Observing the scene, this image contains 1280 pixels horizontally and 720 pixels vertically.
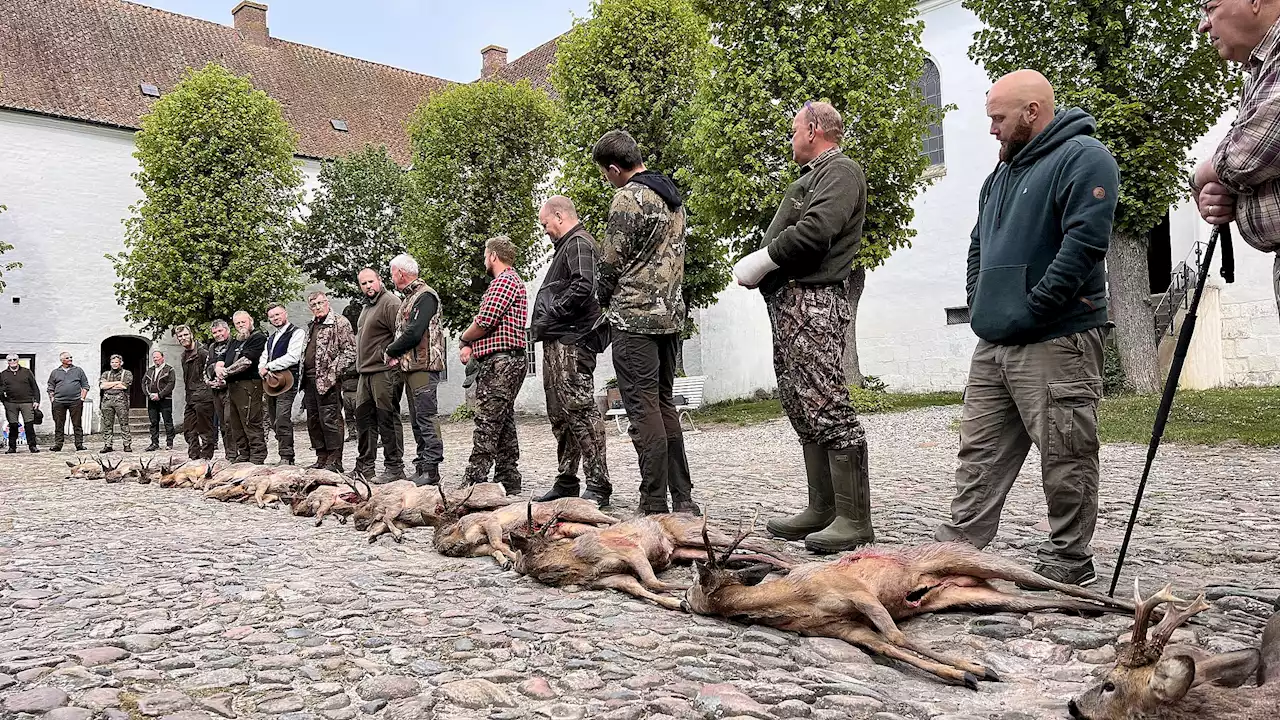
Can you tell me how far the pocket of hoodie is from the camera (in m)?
3.88

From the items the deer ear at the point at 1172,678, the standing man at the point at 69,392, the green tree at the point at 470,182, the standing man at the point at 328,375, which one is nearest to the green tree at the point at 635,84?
the green tree at the point at 470,182

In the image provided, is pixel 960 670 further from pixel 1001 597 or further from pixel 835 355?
pixel 835 355

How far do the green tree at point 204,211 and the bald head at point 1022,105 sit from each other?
2378cm

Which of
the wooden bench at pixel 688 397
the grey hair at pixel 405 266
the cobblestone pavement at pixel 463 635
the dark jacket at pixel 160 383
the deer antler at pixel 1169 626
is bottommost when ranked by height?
the cobblestone pavement at pixel 463 635

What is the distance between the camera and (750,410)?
809 inches

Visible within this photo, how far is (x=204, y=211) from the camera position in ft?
81.8

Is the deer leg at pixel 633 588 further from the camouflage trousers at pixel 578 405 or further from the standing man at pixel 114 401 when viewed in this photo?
the standing man at pixel 114 401

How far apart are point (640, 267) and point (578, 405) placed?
1.36m

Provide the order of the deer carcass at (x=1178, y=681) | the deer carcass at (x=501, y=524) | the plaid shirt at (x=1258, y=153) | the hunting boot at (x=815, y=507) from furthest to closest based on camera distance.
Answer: the hunting boot at (x=815, y=507)
the deer carcass at (x=501, y=524)
the plaid shirt at (x=1258, y=153)
the deer carcass at (x=1178, y=681)

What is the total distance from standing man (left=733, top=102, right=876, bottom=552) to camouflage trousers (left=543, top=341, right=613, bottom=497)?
209 cm

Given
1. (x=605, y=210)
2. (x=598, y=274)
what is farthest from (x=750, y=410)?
(x=598, y=274)

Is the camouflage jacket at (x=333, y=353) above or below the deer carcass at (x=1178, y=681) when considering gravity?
above

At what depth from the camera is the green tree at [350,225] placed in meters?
29.0

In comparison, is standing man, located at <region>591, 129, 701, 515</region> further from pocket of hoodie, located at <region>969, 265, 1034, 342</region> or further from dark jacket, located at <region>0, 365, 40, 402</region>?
dark jacket, located at <region>0, 365, 40, 402</region>
